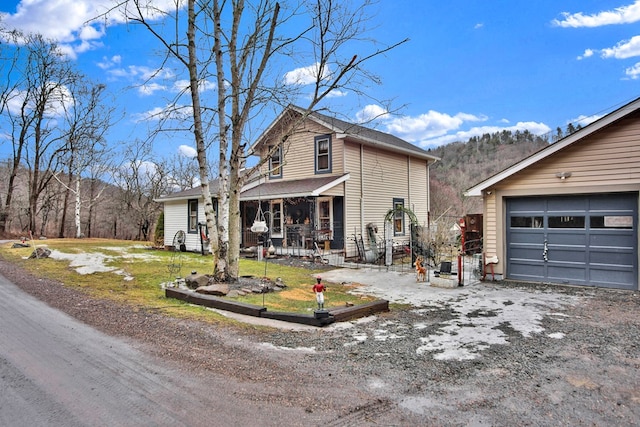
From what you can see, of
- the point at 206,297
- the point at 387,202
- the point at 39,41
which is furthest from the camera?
the point at 39,41

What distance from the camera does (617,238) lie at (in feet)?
30.1

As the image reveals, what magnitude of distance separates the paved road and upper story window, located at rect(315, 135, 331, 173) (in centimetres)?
1260

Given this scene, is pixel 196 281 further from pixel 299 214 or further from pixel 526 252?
pixel 299 214

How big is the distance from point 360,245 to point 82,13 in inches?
477

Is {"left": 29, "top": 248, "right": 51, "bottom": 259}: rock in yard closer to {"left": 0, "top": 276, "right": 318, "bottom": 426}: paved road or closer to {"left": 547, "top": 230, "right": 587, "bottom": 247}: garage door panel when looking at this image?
{"left": 0, "top": 276, "right": 318, "bottom": 426}: paved road

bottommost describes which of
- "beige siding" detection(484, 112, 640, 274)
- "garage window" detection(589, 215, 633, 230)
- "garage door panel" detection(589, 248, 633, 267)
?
"garage door panel" detection(589, 248, 633, 267)

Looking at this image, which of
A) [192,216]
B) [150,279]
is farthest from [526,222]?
[192,216]

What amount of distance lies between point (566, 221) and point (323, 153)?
391 inches

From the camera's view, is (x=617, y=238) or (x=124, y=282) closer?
(x=617, y=238)

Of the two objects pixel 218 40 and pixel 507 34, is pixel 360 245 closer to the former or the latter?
pixel 218 40

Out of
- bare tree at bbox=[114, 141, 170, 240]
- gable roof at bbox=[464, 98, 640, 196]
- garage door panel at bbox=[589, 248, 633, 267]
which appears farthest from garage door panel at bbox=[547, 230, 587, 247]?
bare tree at bbox=[114, 141, 170, 240]

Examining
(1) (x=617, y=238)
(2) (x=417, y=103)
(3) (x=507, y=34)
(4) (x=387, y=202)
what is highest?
(3) (x=507, y=34)

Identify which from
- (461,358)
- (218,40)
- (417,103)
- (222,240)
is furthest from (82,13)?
(461,358)

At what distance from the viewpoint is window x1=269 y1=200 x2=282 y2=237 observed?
1776 centimetres
